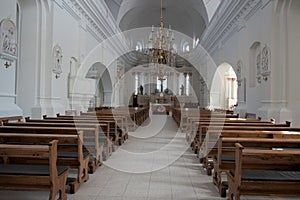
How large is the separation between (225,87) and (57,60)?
29.0 ft

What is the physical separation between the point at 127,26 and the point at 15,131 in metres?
18.6

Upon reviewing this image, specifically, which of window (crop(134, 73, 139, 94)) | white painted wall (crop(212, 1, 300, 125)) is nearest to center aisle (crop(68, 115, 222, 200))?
white painted wall (crop(212, 1, 300, 125))

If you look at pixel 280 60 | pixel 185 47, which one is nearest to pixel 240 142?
pixel 280 60

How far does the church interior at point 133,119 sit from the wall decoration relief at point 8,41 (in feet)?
0.06

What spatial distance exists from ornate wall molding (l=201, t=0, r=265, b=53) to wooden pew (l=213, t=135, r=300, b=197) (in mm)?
4804

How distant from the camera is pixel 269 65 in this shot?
692 cm

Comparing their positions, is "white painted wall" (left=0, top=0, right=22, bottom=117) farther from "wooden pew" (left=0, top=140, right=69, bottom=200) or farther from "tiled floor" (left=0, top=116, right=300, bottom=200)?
"wooden pew" (left=0, top=140, right=69, bottom=200)

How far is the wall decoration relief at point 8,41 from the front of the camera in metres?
4.99

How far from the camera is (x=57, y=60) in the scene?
7.68 m

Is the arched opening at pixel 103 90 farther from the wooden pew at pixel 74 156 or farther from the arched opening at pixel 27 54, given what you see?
the wooden pew at pixel 74 156

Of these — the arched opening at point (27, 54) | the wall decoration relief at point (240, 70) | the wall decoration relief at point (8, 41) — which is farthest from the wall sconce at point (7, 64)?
the wall decoration relief at point (240, 70)

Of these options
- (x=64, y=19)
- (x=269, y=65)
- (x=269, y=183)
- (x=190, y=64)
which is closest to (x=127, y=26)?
(x=190, y=64)

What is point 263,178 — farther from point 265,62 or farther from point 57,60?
point 57,60

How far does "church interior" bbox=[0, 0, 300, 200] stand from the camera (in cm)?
296
